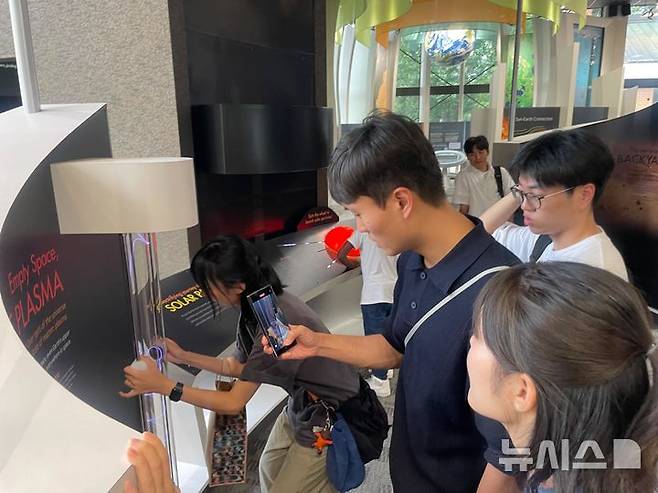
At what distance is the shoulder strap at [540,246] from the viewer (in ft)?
5.47

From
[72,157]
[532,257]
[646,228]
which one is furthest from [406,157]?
[646,228]

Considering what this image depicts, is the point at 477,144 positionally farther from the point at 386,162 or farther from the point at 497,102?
the point at 386,162

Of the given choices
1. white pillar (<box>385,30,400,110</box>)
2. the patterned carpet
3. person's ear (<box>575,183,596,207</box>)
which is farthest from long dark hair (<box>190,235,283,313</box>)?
white pillar (<box>385,30,400,110</box>)

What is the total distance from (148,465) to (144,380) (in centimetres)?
63

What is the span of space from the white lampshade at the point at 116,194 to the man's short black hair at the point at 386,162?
374mm

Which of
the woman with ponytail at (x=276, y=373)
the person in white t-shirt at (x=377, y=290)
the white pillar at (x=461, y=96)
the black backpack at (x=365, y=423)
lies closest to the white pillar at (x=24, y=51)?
the woman with ponytail at (x=276, y=373)

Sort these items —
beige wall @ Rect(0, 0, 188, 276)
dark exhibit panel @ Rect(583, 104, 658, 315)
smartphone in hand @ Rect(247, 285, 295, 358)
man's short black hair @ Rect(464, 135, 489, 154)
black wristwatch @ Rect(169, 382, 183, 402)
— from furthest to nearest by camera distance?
man's short black hair @ Rect(464, 135, 489, 154) < dark exhibit panel @ Rect(583, 104, 658, 315) < beige wall @ Rect(0, 0, 188, 276) < black wristwatch @ Rect(169, 382, 183, 402) < smartphone in hand @ Rect(247, 285, 295, 358)

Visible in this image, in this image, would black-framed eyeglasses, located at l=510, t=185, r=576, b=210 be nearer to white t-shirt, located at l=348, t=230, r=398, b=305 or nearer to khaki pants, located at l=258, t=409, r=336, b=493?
khaki pants, located at l=258, t=409, r=336, b=493

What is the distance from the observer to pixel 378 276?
2.84m

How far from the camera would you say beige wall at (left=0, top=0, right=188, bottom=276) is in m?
2.93

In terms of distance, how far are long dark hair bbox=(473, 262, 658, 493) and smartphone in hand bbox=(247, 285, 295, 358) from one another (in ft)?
2.14

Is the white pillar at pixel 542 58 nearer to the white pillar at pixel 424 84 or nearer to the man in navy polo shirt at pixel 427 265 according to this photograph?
the white pillar at pixel 424 84

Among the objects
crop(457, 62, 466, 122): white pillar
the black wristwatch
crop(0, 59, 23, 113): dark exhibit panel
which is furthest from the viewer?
crop(457, 62, 466, 122): white pillar

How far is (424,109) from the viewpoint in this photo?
838 cm
